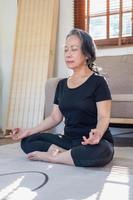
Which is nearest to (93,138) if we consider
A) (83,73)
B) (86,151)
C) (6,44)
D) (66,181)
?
(86,151)

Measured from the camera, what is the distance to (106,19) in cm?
346

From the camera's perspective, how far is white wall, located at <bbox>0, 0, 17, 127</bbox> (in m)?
3.92

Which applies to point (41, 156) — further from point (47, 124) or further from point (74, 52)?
point (74, 52)

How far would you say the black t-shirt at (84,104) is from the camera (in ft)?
6.02

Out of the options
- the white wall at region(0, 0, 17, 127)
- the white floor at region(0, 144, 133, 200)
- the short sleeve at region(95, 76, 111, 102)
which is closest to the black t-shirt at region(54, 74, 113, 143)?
the short sleeve at region(95, 76, 111, 102)

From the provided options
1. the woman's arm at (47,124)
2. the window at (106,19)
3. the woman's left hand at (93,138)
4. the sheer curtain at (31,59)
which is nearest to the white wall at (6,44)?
the sheer curtain at (31,59)

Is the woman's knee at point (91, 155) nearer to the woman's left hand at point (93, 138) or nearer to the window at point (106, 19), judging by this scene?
the woman's left hand at point (93, 138)

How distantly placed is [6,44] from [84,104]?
236 centimetres

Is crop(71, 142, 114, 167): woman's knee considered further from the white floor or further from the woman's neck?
the woman's neck

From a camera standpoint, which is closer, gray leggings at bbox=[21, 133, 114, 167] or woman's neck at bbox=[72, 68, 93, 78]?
gray leggings at bbox=[21, 133, 114, 167]

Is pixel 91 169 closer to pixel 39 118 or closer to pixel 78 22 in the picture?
pixel 39 118

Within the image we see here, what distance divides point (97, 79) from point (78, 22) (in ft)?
6.06

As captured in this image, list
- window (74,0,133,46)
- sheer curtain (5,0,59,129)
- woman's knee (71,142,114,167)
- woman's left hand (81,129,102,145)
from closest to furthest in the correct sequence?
woman's left hand (81,129,102,145) < woman's knee (71,142,114,167) < window (74,0,133,46) < sheer curtain (5,0,59,129)

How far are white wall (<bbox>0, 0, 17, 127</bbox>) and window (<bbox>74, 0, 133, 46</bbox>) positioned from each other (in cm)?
81
